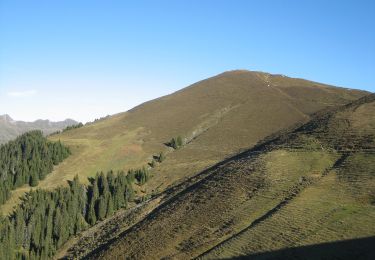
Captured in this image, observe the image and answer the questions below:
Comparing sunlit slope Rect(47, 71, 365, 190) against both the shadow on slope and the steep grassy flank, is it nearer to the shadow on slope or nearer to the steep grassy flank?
the steep grassy flank

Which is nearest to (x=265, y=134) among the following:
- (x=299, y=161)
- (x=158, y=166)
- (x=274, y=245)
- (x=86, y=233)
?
(x=158, y=166)

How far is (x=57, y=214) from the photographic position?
8388cm

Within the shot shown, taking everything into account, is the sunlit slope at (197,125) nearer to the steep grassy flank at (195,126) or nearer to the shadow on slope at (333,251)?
the steep grassy flank at (195,126)

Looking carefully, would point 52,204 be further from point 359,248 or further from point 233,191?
→ point 359,248

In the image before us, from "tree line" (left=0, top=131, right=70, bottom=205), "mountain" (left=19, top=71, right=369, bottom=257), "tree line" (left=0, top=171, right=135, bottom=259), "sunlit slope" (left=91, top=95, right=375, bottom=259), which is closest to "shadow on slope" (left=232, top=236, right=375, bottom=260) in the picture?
"sunlit slope" (left=91, top=95, right=375, bottom=259)

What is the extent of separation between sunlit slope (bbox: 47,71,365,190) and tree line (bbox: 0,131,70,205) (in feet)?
11.0

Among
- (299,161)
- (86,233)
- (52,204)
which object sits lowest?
(86,233)

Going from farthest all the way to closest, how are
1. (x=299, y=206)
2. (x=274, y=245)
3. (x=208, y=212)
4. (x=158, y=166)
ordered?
(x=158, y=166) < (x=208, y=212) < (x=299, y=206) < (x=274, y=245)

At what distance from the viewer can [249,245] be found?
47250 millimetres

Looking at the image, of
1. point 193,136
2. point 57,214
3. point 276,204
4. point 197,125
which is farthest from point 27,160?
point 276,204

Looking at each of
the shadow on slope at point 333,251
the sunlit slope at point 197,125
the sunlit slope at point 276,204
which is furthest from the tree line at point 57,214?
the shadow on slope at point 333,251

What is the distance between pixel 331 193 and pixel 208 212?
18350 mm

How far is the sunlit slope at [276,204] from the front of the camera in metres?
46.9

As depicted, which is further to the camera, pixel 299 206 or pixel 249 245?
pixel 299 206
